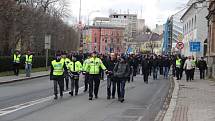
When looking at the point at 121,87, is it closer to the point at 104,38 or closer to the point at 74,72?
the point at 74,72

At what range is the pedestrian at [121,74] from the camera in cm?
1819

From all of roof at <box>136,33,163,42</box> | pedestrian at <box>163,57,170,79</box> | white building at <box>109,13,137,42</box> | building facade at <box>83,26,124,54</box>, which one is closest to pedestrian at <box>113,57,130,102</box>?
pedestrian at <box>163,57,170,79</box>

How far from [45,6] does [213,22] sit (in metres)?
37.0

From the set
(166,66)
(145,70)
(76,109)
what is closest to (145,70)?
(145,70)

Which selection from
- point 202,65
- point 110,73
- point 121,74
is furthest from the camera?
point 202,65

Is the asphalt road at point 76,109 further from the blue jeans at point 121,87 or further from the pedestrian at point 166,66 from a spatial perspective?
the pedestrian at point 166,66

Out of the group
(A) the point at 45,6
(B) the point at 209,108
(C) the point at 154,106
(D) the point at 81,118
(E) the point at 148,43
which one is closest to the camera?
(D) the point at 81,118

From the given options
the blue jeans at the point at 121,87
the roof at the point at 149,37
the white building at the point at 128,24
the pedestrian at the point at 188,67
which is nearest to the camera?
the blue jeans at the point at 121,87

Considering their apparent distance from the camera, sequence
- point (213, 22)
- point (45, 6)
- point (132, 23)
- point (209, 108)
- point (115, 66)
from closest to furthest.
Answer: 1. point (209, 108)
2. point (115, 66)
3. point (213, 22)
4. point (45, 6)
5. point (132, 23)

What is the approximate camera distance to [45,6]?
7056 cm

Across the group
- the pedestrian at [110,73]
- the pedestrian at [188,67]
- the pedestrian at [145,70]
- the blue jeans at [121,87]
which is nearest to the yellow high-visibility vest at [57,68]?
the pedestrian at [110,73]

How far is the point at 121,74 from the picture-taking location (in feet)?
59.8

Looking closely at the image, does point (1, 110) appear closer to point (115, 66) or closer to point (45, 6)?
point (115, 66)

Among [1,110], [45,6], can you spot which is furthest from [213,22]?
[45,6]
